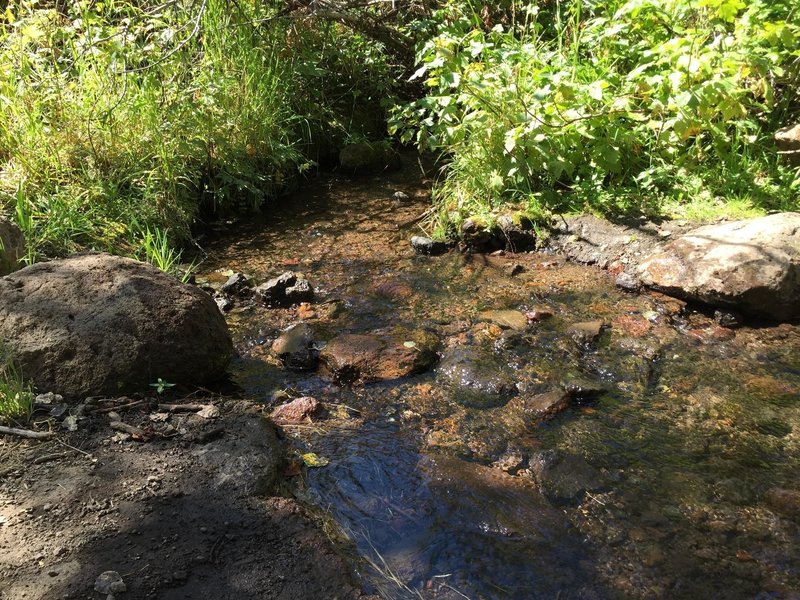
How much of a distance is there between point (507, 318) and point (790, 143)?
267cm

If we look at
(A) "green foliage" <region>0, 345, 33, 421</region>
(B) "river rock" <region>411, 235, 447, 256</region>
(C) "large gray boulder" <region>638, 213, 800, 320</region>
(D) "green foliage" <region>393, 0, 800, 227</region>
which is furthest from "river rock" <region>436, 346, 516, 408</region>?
(A) "green foliage" <region>0, 345, 33, 421</region>

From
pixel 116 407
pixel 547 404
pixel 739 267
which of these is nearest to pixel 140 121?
pixel 116 407

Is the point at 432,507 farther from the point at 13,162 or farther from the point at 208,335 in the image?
the point at 13,162

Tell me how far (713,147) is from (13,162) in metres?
5.49

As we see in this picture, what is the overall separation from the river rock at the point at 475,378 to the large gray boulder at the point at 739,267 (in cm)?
143

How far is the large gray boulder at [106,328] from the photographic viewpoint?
3092 millimetres

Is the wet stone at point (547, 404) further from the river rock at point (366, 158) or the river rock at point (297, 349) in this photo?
the river rock at point (366, 158)

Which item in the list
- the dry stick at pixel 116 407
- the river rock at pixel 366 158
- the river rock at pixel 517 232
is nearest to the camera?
the dry stick at pixel 116 407

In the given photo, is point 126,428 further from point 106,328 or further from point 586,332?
point 586,332

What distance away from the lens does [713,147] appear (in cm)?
509

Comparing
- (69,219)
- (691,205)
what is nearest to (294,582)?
(69,219)

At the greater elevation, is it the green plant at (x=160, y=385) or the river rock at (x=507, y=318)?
the green plant at (x=160, y=385)

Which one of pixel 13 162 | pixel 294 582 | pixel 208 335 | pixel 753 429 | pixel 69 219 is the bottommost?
pixel 753 429

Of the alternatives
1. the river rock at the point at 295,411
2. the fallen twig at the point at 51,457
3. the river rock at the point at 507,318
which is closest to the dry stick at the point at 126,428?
the fallen twig at the point at 51,457
